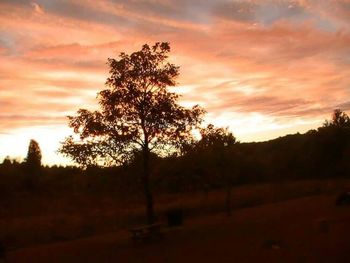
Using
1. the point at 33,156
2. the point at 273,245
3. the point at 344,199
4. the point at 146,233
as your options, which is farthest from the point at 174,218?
the point at 33,156

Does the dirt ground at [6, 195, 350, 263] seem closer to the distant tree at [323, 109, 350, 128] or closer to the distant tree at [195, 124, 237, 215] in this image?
the distant tree at [195, 124, 237, 215]

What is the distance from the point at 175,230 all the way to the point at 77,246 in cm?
535

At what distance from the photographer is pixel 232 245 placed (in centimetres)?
1784

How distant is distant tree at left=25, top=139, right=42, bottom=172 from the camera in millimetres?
72181

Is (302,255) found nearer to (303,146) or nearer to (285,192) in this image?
(285,192)

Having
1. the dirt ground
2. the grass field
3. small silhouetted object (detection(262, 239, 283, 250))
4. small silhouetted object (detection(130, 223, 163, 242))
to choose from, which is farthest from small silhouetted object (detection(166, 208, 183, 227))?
small silhouetted object (detection(262, 239, 283, 250))

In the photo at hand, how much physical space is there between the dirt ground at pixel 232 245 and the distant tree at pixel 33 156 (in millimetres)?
49949

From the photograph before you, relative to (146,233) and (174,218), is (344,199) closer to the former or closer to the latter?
(174,218)

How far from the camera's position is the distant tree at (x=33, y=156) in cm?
7218

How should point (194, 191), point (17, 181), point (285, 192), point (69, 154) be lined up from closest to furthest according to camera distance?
1. point (69, 154)
2. point (285, 192)
3. point (194, 191)
4. point (17, 181)

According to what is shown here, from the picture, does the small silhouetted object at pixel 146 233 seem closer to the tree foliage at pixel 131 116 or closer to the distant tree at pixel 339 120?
the tree foliage at pixel 131 116

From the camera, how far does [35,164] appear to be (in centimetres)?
7294

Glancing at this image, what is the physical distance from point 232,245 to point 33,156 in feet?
203

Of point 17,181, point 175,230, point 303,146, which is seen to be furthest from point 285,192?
point 17,181
